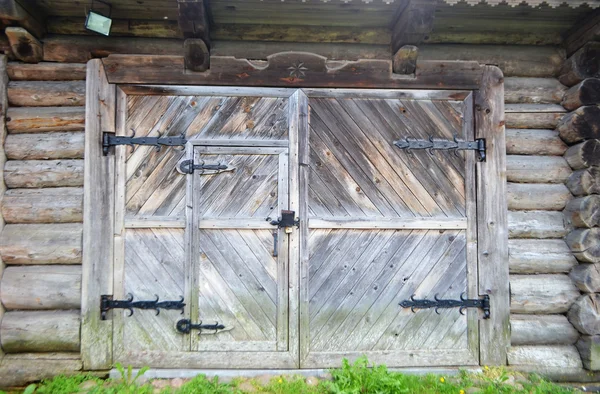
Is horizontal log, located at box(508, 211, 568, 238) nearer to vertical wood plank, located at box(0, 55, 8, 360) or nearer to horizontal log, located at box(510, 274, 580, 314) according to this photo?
horizontal log, located at box(510, 274, 580, 314)

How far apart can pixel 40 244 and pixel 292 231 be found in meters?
2.09

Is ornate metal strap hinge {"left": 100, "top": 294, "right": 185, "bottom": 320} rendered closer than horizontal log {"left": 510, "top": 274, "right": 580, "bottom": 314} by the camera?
Yes

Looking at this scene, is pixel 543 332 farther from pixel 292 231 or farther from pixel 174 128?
pixel 174 128

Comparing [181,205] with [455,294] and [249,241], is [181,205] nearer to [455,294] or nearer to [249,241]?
[249,241]

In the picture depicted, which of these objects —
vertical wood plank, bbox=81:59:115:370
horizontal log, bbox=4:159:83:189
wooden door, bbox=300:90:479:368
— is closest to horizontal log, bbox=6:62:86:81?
vertical wood plank, bbox=81:59:115:370

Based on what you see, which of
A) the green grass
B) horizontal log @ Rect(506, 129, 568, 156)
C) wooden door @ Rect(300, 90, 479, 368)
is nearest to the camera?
the green grass

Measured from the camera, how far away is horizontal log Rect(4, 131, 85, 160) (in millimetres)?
2816

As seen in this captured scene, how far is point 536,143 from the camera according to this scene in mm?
2994

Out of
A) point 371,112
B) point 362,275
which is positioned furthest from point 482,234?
point 371,112

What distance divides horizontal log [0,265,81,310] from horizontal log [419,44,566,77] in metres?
3.79

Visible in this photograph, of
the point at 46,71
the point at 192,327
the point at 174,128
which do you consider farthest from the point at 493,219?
the point at 46,71

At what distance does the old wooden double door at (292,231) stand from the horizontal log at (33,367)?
0.41 meters

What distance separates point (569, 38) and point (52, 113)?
15.1 ft

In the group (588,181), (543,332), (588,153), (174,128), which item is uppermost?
(174,128)
